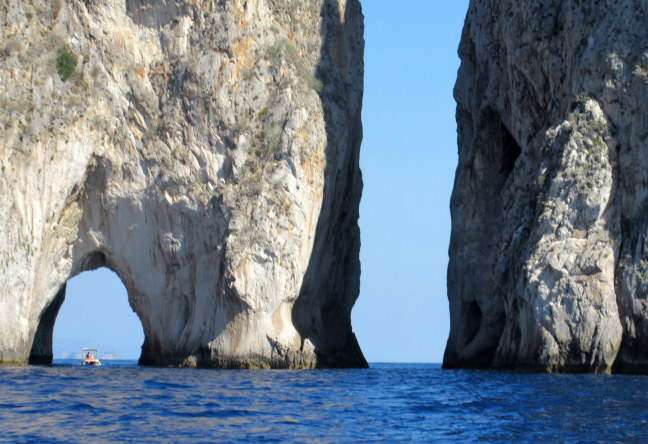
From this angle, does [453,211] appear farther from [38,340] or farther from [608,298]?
[38,340]

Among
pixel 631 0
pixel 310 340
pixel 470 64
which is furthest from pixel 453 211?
pixel 631 0

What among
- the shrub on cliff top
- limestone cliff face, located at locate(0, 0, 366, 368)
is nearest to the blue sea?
limestone cliff face, located at locate(0, 0, 366, 368)

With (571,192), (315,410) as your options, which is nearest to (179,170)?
(571,192)

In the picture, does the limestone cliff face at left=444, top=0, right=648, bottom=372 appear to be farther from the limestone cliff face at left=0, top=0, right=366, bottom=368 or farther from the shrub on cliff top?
the shrub on cliff top

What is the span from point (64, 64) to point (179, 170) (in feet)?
24.0

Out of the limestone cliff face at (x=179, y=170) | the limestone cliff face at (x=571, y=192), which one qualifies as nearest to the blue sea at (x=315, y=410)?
the limestone cliff face at (x=571, y=192)

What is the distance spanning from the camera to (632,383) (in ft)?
119

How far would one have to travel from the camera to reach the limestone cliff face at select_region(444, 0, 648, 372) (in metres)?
44.3

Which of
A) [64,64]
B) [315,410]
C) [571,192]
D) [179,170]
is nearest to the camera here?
[315,410]

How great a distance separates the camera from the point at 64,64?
53.0 meters

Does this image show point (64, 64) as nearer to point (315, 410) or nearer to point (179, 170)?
point (179, 170)

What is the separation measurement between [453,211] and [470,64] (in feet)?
27.1

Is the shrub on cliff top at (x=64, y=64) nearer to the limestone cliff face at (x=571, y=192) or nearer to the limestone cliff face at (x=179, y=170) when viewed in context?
the limestone cliff face at (x=179, y=170)

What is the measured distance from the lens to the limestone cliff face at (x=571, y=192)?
44.3 m
